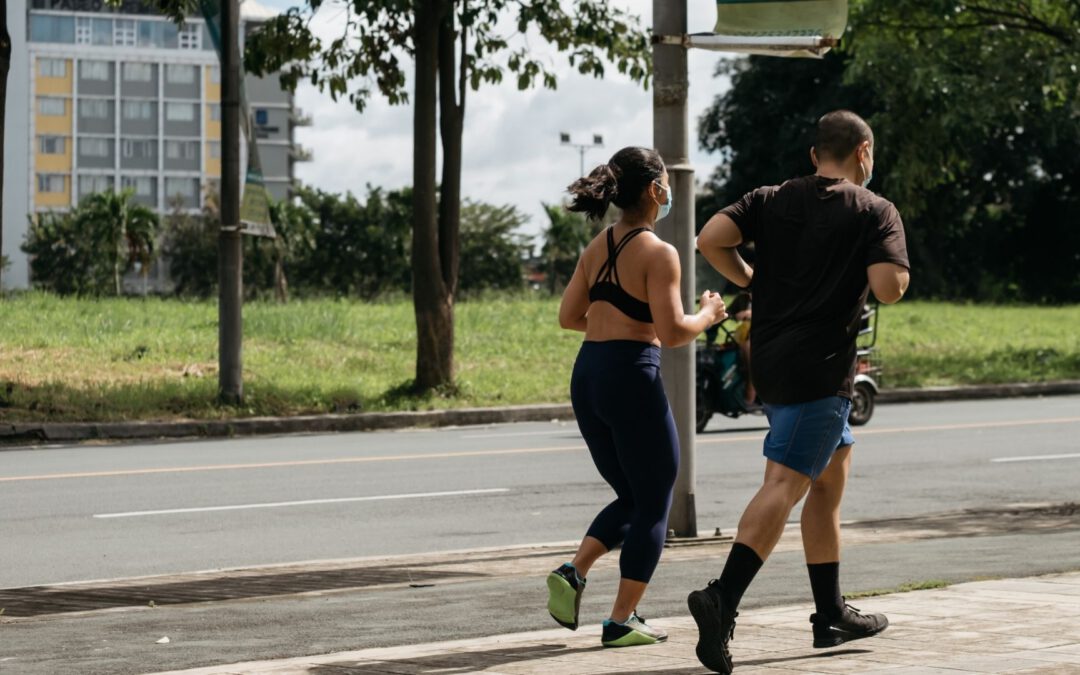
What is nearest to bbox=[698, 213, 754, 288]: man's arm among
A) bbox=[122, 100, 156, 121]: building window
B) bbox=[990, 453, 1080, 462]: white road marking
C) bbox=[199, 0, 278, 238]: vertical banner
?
bbox=[990, 453, 1080, 462]: white road marking

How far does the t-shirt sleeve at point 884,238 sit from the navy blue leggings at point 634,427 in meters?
0.90

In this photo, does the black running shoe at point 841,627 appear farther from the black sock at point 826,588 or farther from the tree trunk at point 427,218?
the tree trunk at point 427,218

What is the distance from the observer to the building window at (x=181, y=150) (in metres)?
136

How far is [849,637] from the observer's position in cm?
589

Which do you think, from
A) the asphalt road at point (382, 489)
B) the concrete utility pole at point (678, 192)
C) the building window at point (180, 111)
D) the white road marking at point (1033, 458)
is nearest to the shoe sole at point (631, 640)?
the concrete utility pole at point (678, 192)

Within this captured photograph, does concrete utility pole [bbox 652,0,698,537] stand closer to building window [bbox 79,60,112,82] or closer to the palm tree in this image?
the palm tree

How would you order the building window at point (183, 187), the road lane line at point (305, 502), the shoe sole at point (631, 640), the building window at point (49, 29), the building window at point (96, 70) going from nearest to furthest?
the shoe sole at point (631, 640) < the road lane line at point (305, 502) < the building window at point (49, 29) < the building window at point (96, 70) < the building window at point (183, 187)

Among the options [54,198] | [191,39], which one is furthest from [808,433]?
[191,39]

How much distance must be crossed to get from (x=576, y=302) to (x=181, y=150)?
134164 mm

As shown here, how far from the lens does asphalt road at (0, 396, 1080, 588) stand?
1012cm

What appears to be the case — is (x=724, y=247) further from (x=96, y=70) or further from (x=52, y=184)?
(x=96, y=70)

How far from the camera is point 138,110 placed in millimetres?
136375

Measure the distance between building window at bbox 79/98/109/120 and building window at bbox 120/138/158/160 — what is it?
2796mm

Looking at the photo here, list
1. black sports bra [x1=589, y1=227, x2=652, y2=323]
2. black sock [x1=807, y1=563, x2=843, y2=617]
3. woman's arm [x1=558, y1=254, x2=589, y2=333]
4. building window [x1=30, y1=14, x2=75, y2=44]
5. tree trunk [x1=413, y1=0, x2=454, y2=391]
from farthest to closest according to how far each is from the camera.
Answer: building window [x1=30, y1=14, x2=75, y2=44], tree trunk [x1=413, y1=0, x2=454, y2=391], woman's arm [x1=558, y1=254, x2=589, y2=333], black sports bra [x1=589, y1=227, x2=652, y2=323], black sock [x1=807, y1=563, x2=843, y2=617]
